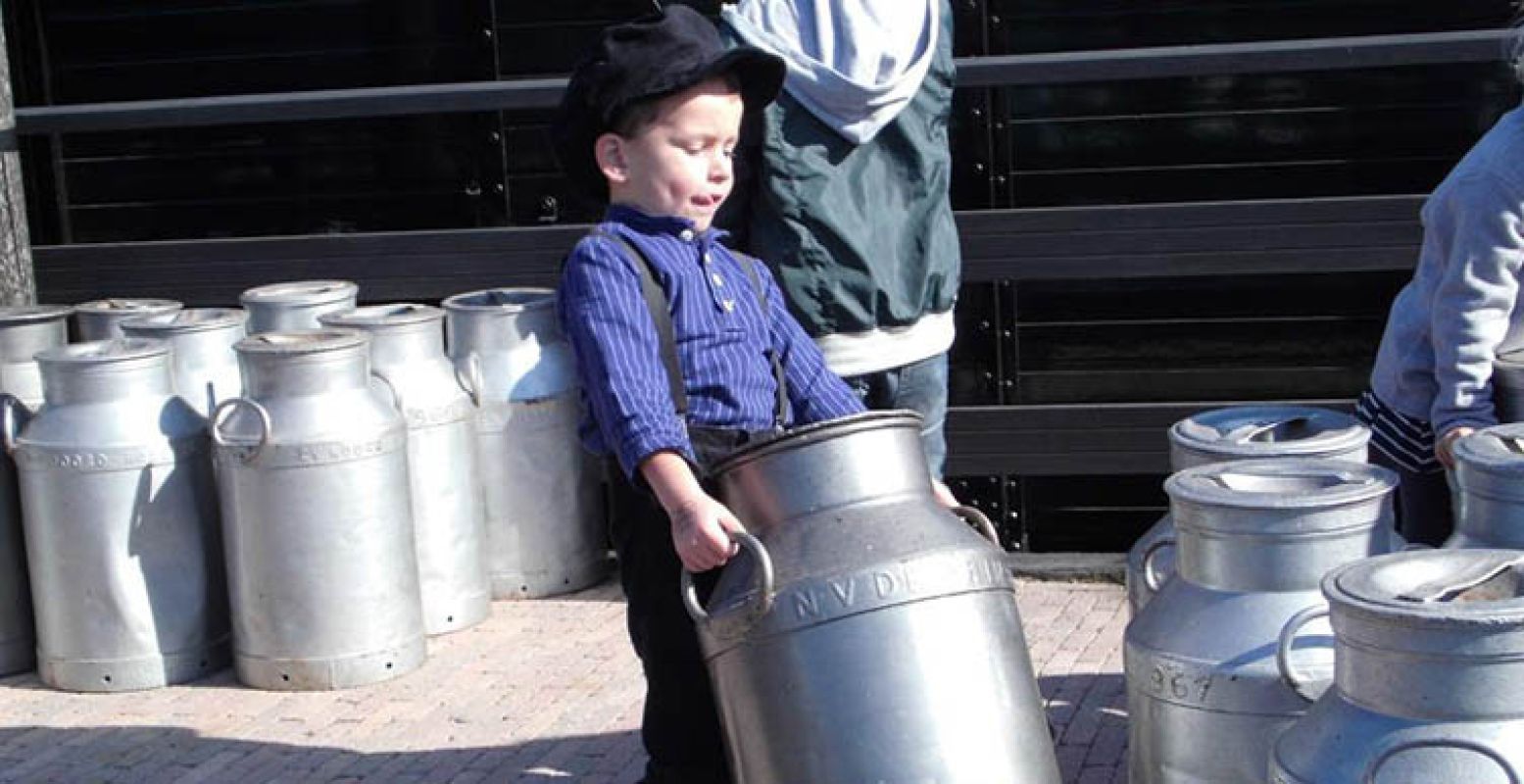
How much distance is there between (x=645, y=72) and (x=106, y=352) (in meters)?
2.35

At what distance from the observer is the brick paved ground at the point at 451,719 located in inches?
196

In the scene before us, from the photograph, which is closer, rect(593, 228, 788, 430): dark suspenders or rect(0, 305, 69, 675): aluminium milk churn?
rect(593, 228, 788, 430): dark suspenders

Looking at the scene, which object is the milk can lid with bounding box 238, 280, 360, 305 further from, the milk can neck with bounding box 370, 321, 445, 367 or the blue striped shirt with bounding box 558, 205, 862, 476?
the blue striped shirt with bounding box 558, 205, 862, 476

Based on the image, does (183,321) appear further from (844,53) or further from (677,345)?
(677,345)

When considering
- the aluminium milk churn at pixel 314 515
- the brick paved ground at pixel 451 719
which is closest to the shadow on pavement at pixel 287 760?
the brick paved ground at pixel 451 719

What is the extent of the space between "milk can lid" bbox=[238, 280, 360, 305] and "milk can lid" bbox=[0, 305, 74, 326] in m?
0.48

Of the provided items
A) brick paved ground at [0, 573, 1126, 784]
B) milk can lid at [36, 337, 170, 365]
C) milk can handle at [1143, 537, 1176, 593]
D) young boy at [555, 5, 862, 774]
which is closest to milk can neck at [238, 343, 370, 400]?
milk can lid at [36, 337, 170, 365]

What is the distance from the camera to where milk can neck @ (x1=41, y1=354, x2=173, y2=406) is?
5.45m

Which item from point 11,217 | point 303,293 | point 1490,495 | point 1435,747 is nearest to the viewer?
point 1435,747

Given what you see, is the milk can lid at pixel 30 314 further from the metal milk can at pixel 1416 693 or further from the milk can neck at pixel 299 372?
the metal milk can at pixel 1416 693

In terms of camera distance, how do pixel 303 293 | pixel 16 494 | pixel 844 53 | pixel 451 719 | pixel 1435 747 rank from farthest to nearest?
pixel 303 293 → pixel 16 494 → pixel 451 719 → pixel 844 53 → pixel 1435 747

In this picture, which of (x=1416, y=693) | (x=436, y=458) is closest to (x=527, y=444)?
(x=436, y=458)

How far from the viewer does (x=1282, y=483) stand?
362 centimetres

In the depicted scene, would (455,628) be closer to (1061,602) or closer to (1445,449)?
(1061,602)
